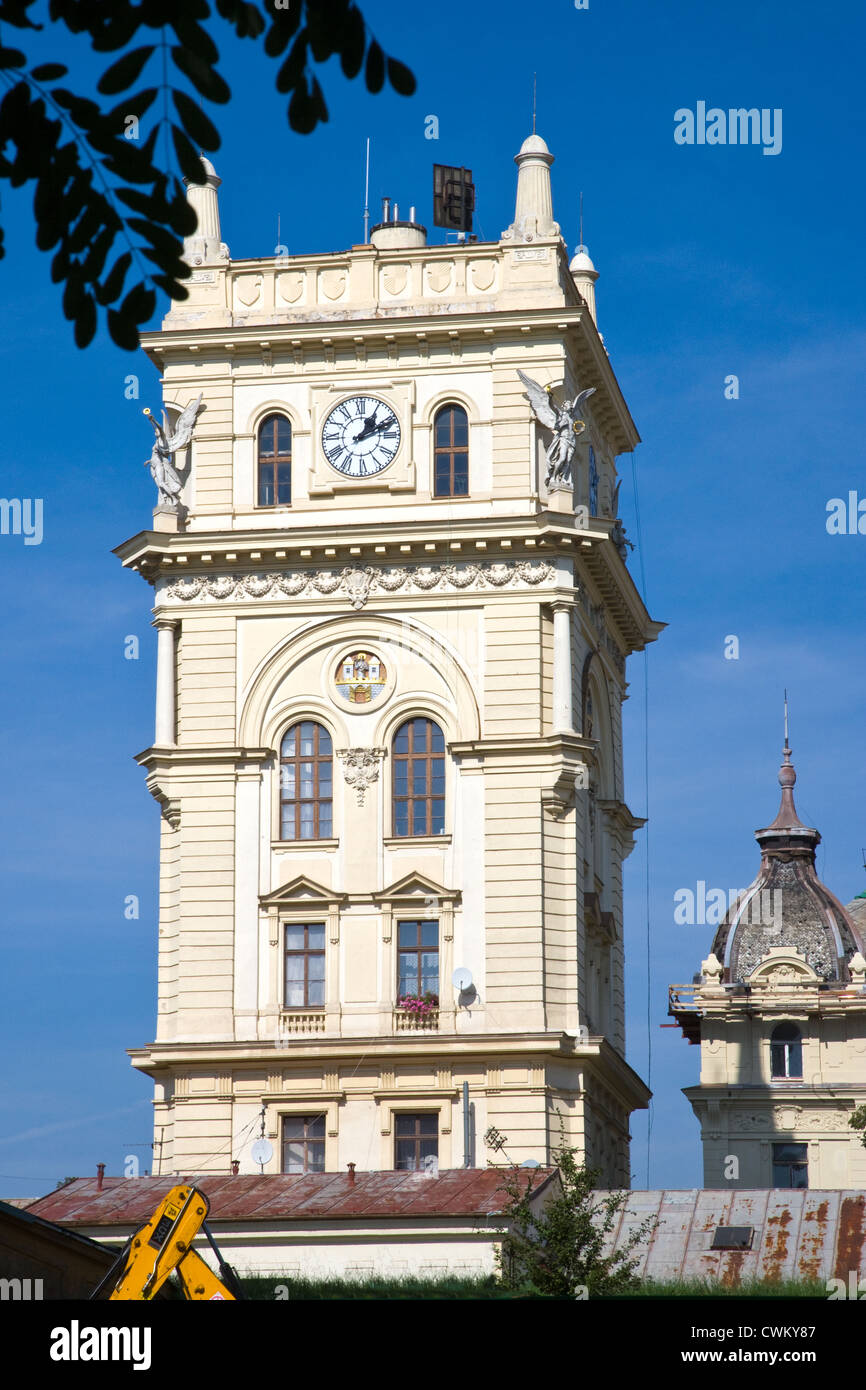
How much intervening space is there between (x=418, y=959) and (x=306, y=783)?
506cm

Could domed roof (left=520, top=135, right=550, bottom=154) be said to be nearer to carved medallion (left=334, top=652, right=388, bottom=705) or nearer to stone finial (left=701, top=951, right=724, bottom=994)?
carved medallion (left=334, top=652, right=388, bottom=705)

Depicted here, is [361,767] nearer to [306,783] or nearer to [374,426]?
[306,783]

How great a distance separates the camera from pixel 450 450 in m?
59.0

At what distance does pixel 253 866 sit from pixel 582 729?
29.0 ft

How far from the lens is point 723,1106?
81938mm

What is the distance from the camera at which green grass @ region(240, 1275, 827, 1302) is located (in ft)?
141

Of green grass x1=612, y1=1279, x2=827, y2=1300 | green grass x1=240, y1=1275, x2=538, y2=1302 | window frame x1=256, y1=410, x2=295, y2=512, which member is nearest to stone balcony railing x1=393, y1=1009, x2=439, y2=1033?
green grass x1=240, y1=1275, x2=538, y2=1302

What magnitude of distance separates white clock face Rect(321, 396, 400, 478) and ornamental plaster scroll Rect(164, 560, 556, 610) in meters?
2.63

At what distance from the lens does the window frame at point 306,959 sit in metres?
56.7

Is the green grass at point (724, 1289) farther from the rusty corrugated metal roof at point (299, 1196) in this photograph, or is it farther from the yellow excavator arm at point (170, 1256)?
the yellow excavator arm at point (170, 1256)

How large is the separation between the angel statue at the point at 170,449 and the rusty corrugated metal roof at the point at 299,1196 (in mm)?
16763

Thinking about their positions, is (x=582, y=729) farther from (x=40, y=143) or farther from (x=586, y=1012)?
(x=40, y=143)
